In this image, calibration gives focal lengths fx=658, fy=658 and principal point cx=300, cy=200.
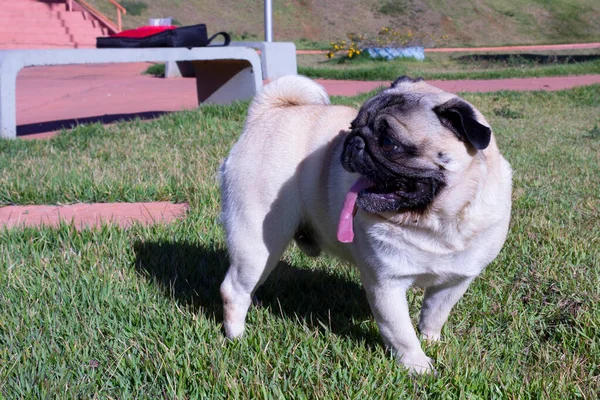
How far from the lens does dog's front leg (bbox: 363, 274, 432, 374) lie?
266cm

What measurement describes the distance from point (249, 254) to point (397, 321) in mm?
798

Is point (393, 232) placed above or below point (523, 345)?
above

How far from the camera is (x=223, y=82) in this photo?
9.70 m

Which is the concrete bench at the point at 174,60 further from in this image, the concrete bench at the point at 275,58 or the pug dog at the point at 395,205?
the pug dog at the point at 395,205

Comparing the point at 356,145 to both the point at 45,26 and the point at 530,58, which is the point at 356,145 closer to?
the point at 530,58

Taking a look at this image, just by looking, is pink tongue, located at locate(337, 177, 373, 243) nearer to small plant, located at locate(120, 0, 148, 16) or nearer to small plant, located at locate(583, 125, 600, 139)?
small plant, located at locate(583, 125, 600, 139)

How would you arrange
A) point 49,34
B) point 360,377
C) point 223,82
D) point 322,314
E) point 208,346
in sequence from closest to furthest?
1. point 360,377
2. point 208,346
3. point 322,314
4. point 223,82
5. point 49,34

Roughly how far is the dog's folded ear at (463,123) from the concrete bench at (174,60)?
19.1 feet

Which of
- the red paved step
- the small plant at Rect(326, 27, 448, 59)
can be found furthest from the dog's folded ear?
the small plant at Rect(326, 27, 448, 59)

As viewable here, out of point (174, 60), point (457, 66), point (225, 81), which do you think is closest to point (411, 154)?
point (174, 60)

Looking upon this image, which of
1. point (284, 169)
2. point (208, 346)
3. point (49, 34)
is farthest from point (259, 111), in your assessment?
point (49, 34)

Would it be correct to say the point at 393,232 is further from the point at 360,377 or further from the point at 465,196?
the point at 360,377

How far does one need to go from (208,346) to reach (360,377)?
699 mm

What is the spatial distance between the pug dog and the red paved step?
1.51 metres
